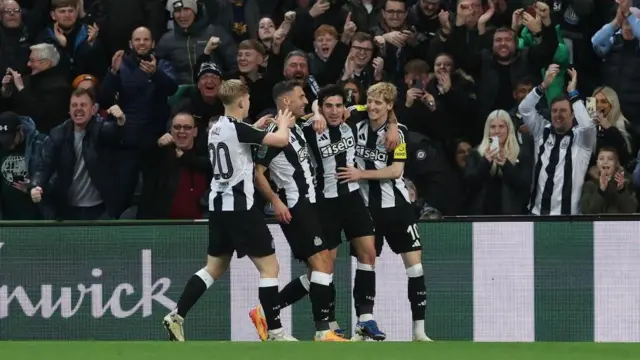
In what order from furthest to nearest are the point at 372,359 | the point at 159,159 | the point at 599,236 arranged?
1. the point at 159,159
2. the point at 599,236
3. the point at 372,359

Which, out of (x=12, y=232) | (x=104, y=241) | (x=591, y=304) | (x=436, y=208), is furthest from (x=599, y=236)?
(x=12, y=232)

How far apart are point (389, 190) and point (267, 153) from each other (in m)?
1.11

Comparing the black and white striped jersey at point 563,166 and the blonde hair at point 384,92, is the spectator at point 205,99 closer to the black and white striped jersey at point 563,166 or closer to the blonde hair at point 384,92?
the blonde hair at point 384,92

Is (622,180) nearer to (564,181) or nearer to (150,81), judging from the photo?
(564,181)

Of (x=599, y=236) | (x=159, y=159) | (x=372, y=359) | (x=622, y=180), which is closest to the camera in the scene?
(x=372, y=359)

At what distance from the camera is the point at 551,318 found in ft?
39.4

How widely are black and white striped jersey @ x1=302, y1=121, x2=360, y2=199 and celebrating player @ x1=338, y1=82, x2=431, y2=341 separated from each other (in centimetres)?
14

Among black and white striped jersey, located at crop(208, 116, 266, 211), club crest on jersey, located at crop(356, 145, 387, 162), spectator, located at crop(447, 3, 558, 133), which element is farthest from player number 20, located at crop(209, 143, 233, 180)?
spectator, located at crop(447, 3, 558, 133)

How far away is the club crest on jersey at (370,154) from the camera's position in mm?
11453

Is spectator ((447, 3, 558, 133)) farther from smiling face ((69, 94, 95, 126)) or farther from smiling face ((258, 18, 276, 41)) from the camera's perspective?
smiling face ((69, 94, 95, 126))

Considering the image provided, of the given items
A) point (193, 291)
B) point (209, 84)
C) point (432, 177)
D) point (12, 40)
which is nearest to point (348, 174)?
point (193, 291)

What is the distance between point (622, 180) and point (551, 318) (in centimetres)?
155

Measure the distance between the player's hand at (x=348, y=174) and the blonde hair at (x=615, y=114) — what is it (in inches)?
128

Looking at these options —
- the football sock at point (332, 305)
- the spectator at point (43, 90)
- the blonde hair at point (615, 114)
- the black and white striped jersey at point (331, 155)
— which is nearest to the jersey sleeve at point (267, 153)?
the black and white striped jersey at point (331, 155)
